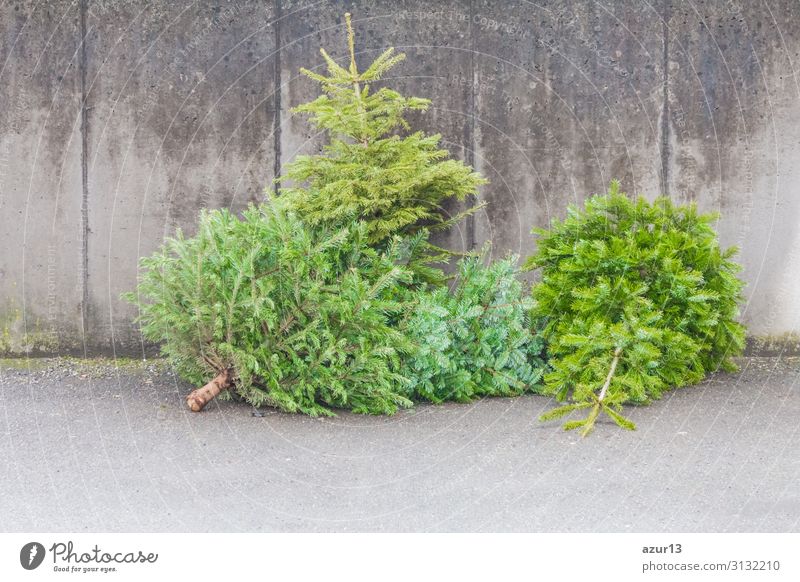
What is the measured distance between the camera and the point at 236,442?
5.00 m

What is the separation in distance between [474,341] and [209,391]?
1.71m

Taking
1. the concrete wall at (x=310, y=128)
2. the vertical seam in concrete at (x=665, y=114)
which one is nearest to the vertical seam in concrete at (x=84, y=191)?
the concrete wall at (x=310, y=128)

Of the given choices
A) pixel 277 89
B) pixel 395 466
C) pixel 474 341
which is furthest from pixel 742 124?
pixel 395 466

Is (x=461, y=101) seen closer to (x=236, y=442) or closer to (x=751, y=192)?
(x=751, y=192)

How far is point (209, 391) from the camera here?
18.2ft

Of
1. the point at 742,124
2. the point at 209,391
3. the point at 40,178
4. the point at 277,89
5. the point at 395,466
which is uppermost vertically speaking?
the point at 277,89

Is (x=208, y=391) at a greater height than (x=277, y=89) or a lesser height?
lesser

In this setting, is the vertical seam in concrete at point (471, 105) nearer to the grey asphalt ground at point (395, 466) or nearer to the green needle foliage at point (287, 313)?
the green needle foliage at point (287, 313)

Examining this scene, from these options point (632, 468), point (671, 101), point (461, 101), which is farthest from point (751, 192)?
point (632, 468)

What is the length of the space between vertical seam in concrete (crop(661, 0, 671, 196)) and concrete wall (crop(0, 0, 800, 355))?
0.01 m

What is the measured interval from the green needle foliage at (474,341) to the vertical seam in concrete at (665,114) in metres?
1.55

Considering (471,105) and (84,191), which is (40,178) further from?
(471,105)

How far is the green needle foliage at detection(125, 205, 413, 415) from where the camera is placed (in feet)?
17.6

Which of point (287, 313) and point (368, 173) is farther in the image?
point (368, 173)
